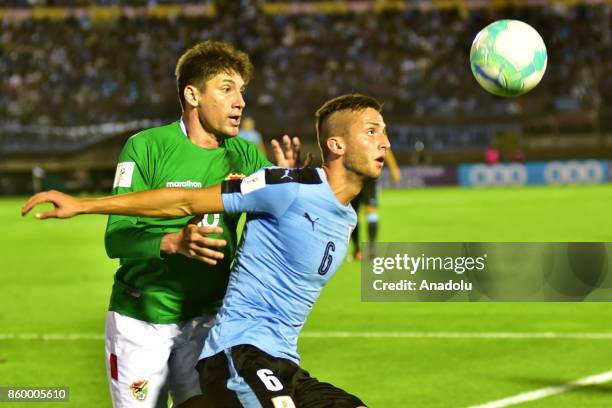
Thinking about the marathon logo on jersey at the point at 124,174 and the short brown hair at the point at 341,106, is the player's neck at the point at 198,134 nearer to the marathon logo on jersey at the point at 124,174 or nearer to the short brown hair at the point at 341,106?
the marathon logo on jersey at the point at 124,174

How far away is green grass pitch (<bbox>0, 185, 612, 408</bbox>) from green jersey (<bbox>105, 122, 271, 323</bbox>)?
2.61m

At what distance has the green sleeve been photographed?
187 inches

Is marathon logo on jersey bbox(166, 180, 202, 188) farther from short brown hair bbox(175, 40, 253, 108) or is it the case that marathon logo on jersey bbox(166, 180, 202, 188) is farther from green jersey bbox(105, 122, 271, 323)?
short brown hair bbox(175, 40, 253, 108)

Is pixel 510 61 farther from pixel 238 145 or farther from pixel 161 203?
pixel 161 203

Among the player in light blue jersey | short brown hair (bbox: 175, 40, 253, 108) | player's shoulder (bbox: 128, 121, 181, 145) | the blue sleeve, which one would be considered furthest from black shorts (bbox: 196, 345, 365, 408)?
short brown hair (bbox: 175, 40, 253, 108)

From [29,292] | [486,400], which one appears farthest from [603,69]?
[486,400]

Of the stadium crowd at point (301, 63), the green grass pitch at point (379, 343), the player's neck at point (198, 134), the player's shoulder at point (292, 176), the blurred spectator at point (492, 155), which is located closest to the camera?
the player's shoulder at point (292, 176)

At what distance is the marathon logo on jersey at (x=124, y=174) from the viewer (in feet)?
16.2

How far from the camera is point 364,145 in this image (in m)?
4.62

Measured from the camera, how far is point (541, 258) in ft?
54.1

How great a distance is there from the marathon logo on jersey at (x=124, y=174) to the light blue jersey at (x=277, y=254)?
0.59 metres

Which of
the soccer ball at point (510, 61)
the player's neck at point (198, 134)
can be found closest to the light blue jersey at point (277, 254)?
the player's neck at point (198, 134)

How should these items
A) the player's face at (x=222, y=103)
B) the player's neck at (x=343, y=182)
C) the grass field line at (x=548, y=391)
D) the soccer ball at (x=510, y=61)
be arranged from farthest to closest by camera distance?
1. the soccer ball at (x=510, y=61)
2. the grass field line at (x=548, y=391)
3. the player's face at (x=222, y=103)
4. the player's neck at (x=343, y=182)

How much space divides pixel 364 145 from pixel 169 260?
45.6 inches
